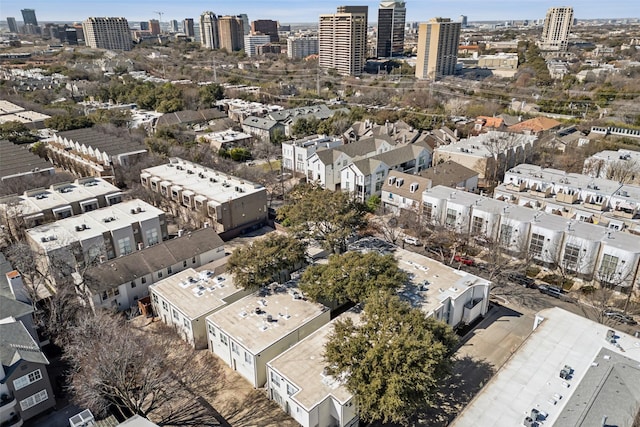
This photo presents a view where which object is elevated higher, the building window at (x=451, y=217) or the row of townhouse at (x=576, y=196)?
the row of townhouse at (x=576, y=196)

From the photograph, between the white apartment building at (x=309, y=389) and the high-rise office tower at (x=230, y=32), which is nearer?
the white apartment building at (x=309, y=389)

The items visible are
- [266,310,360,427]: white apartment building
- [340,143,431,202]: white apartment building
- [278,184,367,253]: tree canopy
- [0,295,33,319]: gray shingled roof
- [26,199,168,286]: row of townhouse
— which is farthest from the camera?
[340,143,431,202]: white apartment building

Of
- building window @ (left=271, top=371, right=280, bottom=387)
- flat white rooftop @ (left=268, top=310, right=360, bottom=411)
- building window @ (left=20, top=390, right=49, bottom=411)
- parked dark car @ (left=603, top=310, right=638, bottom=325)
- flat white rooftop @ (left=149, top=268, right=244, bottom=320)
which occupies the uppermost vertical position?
flat white rooftop @ (left=268, top=310, right=360, bottom=411)

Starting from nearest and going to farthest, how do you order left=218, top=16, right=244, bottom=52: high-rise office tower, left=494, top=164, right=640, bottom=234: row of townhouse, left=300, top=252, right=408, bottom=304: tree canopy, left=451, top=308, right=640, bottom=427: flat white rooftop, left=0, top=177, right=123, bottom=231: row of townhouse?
left=451, top=308, right=640, bottom=427: flat white rooftop < left=300, top=252, right=408, bottom=304: tree canopy < left=0, top=177, right=123, bottom=231: row of townhouse < left=494, top=164, right=640, bottom=234: row of townhouse < left=218, top=16, right=244, bottom=52: high-rise office tower

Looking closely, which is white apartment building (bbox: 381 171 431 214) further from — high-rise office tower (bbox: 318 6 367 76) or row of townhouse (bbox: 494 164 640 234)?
high-rise office tower (bbox: 318 6 367 76)

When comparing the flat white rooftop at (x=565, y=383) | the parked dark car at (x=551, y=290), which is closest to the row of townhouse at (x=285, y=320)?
the flat white rooftop at (x=565, y=383)

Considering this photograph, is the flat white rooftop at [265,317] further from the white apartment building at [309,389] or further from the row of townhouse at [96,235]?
the row of townhouse at [96,235]

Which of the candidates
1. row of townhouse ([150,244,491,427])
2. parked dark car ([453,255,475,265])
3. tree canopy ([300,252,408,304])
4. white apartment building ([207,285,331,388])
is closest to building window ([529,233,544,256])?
parked dark car ([453,255,475,265])

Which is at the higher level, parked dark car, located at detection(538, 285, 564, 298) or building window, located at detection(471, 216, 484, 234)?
building window, located at detection(471, 216, 484, 234)

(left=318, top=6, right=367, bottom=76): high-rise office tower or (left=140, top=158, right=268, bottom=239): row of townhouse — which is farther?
(left=318, top=6, right=367, bottom=76): high-rise office tower
